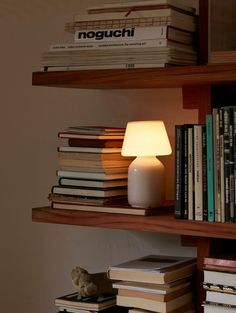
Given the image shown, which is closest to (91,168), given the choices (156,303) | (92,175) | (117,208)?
(92,175)

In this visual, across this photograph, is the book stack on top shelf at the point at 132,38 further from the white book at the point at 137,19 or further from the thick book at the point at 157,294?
the thick book at the point at 157,294

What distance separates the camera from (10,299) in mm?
2115

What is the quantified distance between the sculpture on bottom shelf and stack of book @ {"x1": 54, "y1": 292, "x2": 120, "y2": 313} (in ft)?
0.06

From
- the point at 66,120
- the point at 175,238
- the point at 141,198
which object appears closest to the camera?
the point at 141,198

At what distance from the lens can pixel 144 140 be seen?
161cm

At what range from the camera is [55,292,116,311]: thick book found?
168cm

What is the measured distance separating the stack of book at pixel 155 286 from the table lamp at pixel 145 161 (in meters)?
0.14

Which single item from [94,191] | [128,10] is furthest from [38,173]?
[128,10]

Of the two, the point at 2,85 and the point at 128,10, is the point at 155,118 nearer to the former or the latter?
the point at 128,10

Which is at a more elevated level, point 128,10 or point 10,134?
point 128,10

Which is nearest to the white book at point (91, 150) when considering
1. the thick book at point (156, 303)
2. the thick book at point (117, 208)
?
the thick book at point (117, 208)

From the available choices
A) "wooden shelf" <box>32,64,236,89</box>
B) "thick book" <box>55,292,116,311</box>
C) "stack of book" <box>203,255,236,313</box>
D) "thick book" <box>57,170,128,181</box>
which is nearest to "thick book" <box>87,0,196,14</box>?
"wooden shelf" <box>32,64,236,89</box>

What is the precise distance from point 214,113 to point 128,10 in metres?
0.30

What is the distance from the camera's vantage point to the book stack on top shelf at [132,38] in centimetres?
154
